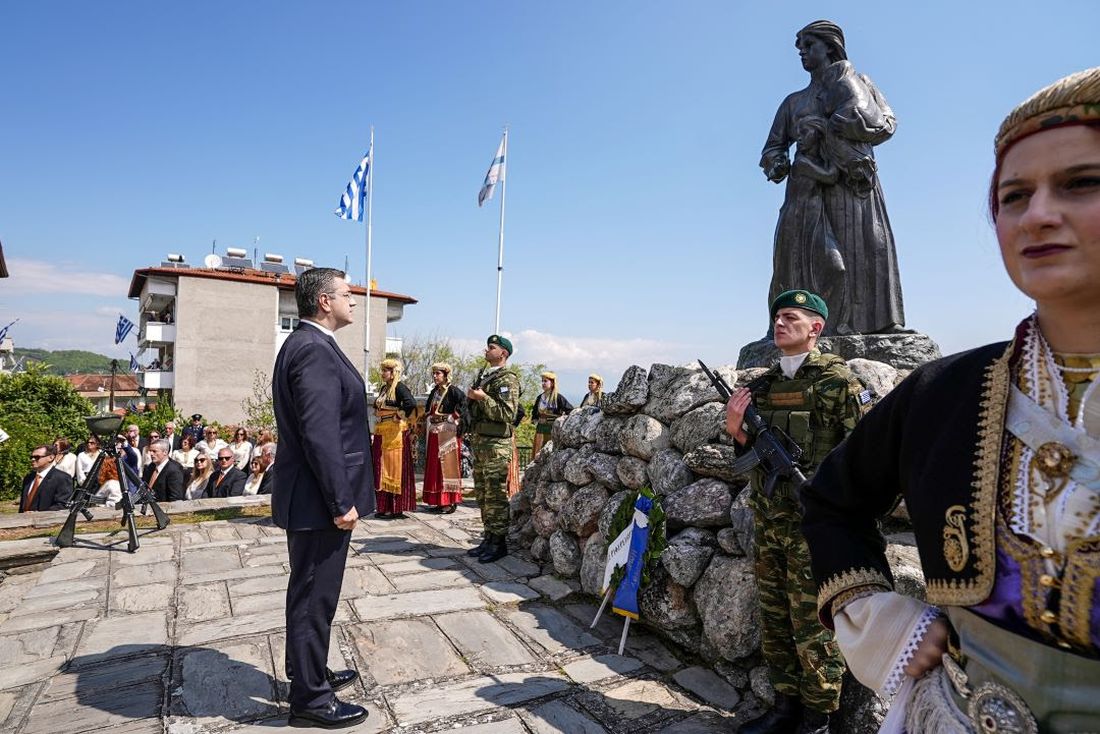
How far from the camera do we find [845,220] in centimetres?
539

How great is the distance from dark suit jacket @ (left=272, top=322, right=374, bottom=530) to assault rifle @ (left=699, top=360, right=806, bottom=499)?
1968mm

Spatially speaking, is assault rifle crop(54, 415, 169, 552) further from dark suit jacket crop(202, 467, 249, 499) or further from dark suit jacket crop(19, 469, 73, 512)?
dark suit jacket crop(202, 467, 249, 499)

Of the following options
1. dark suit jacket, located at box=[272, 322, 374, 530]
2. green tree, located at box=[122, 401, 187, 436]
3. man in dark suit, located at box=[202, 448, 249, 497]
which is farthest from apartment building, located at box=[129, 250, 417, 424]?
dark suit jacket, located at box=[272, 322, 374, 530]

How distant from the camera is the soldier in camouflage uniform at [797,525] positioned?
2.71m

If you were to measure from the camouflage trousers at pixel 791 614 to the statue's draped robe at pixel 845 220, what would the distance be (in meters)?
3.04

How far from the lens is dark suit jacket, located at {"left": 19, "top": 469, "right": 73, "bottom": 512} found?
7966 mm

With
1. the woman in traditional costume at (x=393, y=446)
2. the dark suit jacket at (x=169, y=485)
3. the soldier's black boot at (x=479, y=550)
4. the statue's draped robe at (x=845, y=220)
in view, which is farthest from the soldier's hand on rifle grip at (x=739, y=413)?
the dark suit jacket at (x=169, y=485)

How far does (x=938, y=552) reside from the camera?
1123 mm

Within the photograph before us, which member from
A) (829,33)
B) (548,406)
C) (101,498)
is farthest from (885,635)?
(548,406)

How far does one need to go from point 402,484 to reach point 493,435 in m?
2.20

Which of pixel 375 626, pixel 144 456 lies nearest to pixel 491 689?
pixel 375 626

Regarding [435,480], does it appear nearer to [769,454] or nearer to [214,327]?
[769,454]

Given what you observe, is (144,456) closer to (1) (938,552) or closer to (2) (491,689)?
(2) (491,689)

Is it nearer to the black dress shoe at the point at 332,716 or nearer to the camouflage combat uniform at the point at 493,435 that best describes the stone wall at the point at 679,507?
the camouflage combat uniform at the point at 493,435
